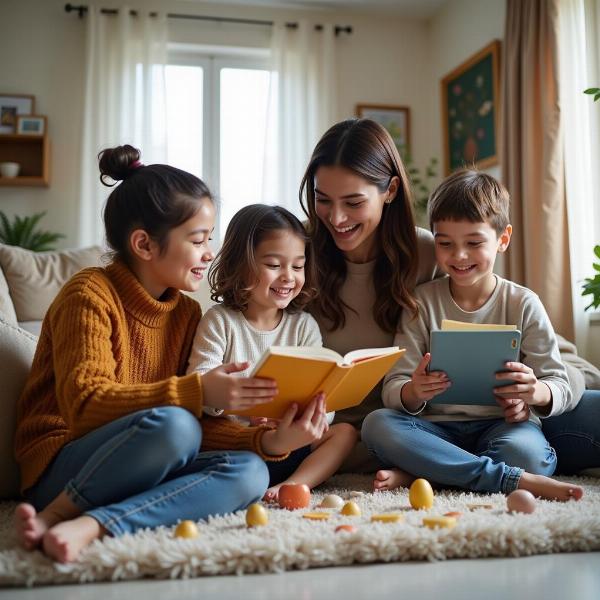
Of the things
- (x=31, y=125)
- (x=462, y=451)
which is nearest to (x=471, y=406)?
(x=462, y=451)

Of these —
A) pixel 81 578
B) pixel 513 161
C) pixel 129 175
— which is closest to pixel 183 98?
pixel 513 161

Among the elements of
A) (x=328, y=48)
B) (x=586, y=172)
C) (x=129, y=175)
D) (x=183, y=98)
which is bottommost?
(x=129, y=175)

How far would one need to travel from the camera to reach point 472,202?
190 cm

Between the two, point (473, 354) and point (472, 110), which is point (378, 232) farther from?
point (472, 110)

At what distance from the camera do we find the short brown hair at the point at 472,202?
6.23 feet

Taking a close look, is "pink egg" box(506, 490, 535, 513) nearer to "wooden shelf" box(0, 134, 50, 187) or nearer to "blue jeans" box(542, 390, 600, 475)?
"blue jeans" box(542, 390, 600, 475)

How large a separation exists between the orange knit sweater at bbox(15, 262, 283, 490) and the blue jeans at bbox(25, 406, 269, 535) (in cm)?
5

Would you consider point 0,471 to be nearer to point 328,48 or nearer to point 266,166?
point 266,166

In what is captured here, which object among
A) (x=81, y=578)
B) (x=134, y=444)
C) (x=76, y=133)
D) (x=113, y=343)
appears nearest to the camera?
(x=81, y=578)

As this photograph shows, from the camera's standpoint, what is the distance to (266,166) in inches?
201

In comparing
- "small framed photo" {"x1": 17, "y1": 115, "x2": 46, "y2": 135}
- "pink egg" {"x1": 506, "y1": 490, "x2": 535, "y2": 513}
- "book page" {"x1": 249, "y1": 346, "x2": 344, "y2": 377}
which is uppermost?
"small framed photo" {"x1": 17, "y1": 115, "x2": 46, "y2": 135}

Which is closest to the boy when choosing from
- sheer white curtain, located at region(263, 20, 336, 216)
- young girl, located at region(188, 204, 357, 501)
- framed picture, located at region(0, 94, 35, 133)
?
young girl, located at region(188, 204, 357, 501)

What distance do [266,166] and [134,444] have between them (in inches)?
156

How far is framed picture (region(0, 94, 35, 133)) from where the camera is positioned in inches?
188
